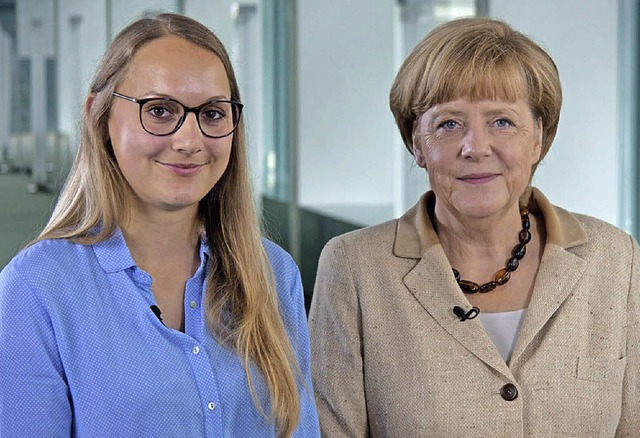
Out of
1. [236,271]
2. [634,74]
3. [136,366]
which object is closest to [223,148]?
[236,271]

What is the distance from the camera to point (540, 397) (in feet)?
6.50

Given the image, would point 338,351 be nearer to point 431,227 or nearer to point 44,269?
point 431,227

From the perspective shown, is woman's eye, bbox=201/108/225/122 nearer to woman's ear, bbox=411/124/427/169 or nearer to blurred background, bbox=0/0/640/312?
woman's ear, bbox=411/124/427/169

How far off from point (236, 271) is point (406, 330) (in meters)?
0.43

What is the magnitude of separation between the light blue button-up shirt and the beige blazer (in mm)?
379

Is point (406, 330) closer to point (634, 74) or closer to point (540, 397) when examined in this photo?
point (540, 397)

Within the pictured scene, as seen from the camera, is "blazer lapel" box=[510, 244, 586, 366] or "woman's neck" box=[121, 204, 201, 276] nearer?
"woman's neck" box=[121, 204, 201, 276]

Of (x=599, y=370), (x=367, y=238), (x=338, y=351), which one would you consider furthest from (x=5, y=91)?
(x=599, y=370)

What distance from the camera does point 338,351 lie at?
209 centimetres

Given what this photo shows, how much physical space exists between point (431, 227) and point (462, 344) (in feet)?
0.93

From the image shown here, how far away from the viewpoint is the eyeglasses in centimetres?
165

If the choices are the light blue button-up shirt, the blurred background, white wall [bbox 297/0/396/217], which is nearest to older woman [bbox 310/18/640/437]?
the light blue button-up shirt

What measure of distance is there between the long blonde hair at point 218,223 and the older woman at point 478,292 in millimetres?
279

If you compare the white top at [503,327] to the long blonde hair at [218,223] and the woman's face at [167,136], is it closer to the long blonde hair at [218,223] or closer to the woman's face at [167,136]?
the long blonde hair at [218,223]
